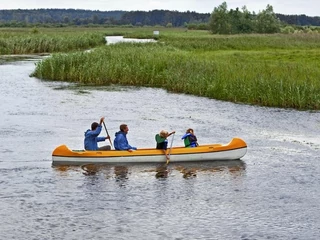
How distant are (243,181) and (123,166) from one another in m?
3.49

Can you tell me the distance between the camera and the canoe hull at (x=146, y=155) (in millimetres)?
17422

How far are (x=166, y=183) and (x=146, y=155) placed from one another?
6.41 ft

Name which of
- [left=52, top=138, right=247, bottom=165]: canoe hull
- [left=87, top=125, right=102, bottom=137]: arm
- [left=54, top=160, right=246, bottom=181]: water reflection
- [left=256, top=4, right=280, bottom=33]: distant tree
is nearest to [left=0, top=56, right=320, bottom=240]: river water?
[left=54, top=160, right=246, bottom=181]: water reflection

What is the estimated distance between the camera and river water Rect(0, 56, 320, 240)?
12.6 metres

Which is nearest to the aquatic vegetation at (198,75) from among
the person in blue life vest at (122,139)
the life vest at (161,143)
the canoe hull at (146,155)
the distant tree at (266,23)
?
the canoe hull at (146,155)

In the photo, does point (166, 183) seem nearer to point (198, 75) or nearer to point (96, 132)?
point (96, 132)

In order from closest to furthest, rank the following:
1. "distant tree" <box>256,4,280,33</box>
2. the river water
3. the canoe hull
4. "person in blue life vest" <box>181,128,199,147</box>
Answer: the river water
the canoe hull
"person in blue life vest" <box>181,128,199,147</box>
"distant tree" <box>256,4,280,33</box>

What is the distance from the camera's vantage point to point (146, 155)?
57.9 feet

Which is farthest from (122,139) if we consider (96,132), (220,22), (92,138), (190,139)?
(220,22)

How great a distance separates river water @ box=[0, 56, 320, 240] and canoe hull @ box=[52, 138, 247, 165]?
0.27m

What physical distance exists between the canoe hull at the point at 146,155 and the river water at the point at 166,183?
0.27m

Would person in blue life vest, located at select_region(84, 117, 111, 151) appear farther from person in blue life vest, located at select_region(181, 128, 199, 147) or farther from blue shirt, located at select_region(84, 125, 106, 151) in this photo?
person in blue life vest, located at select_region(181, 128, 199, 147)

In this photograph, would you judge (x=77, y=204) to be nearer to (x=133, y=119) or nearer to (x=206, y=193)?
(x=206, y=193)

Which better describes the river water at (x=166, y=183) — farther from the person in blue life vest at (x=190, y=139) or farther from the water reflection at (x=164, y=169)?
the person in blue life vest at (x=190, y=139)
